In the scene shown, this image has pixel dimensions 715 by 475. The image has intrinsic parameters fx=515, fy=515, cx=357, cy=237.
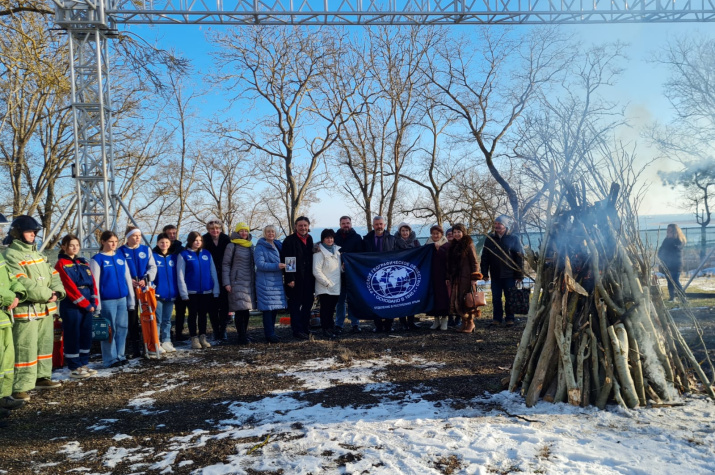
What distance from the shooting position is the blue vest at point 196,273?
24.9ft

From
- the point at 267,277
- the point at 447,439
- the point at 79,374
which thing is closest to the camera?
the point at 447,439

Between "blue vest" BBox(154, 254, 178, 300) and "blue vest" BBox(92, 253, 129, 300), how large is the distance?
0.68m

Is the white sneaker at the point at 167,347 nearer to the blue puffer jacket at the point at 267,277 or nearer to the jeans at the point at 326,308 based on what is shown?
the blue puffer jacket at the point at 267,277

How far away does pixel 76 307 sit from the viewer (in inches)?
241

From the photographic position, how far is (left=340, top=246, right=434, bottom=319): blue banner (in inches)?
341

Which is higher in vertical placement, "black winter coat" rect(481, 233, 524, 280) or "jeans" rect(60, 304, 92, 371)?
"black winter coat" rect(481, 233, 524, 280)

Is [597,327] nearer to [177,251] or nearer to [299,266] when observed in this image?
[299,266]

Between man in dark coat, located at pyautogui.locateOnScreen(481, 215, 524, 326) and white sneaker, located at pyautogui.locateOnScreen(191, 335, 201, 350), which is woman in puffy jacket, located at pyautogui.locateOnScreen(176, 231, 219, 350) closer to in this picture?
white sneaker, located at pyautogui.locateOnScreen(191, 335, 201, 350)

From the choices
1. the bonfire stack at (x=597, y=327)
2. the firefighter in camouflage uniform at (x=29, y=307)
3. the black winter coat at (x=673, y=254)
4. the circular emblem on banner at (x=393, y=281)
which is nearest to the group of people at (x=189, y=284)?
the firefighter in camouflage uniform at (x=29, y=307)

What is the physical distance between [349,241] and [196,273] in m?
2.63

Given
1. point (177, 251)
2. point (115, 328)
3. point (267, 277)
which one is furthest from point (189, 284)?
point (115, 328)

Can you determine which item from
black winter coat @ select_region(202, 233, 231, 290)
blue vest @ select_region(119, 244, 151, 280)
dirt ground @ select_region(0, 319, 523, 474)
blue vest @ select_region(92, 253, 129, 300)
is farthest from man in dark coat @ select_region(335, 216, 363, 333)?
blue vest @ select_region(92, 253, 129, 300)

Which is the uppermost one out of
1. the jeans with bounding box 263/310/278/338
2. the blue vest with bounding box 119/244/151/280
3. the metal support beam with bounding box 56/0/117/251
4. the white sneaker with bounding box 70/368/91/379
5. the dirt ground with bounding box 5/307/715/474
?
the metal support beam with bounding box 56/0/117/251

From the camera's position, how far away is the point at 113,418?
462cm
